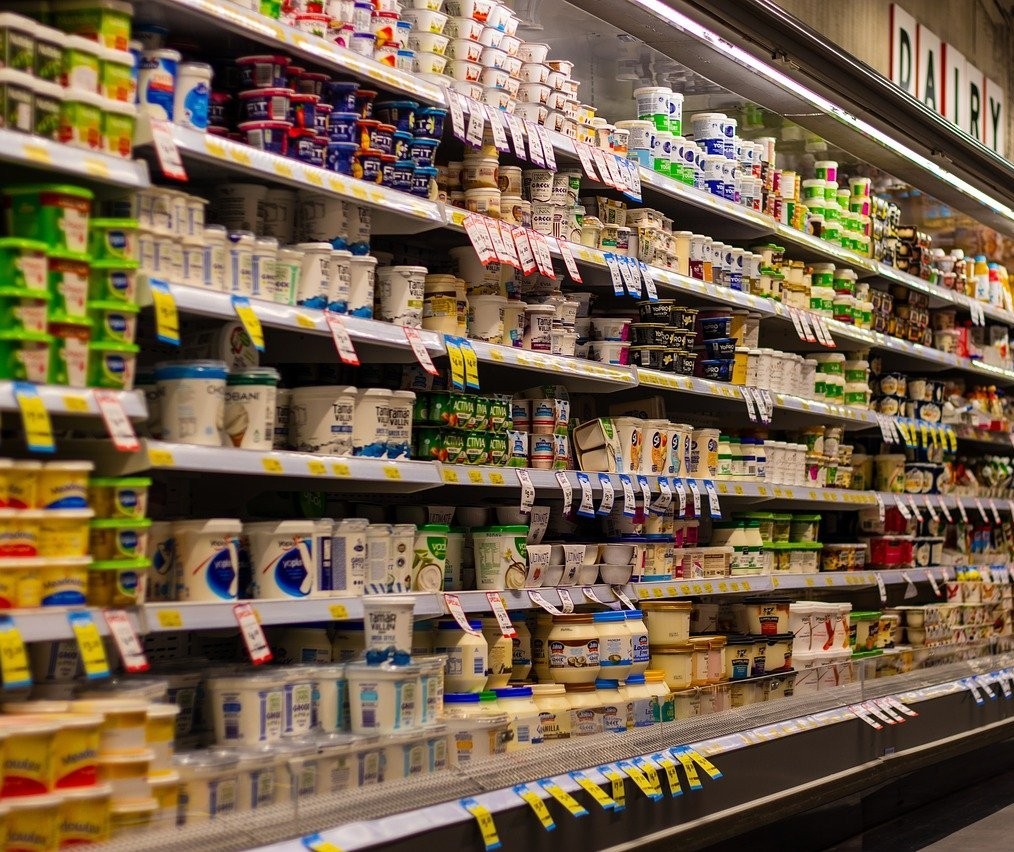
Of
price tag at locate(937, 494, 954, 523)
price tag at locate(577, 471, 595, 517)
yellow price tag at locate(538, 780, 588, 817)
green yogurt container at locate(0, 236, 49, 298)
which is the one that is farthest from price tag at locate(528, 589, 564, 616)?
price tag at locate(937, 494, 954, 523)

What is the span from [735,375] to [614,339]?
0.82m

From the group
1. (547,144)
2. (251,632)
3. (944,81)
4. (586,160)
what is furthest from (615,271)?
(944,81)

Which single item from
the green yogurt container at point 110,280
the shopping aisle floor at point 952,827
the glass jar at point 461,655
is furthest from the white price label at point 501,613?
the shopping aisle floor at point 952,827

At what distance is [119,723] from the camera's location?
2387mm

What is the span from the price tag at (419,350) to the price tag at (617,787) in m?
1.01

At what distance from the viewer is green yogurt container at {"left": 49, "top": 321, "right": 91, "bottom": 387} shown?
2.44 meters

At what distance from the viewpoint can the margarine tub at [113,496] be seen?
255cm

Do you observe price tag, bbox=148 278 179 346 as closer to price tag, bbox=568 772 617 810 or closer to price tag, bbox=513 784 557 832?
price tag, bbox=513 784 557 832

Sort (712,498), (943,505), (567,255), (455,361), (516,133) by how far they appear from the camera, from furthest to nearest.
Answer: (943,505), (712,498), (567,255), (516,133), (455,361)

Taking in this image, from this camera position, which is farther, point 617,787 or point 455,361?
point 455,361

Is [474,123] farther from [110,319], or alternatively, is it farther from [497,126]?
[110,319]

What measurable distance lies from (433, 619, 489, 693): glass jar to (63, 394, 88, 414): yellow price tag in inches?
48.2

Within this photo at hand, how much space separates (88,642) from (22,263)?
25.2 inches

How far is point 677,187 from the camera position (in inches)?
181
